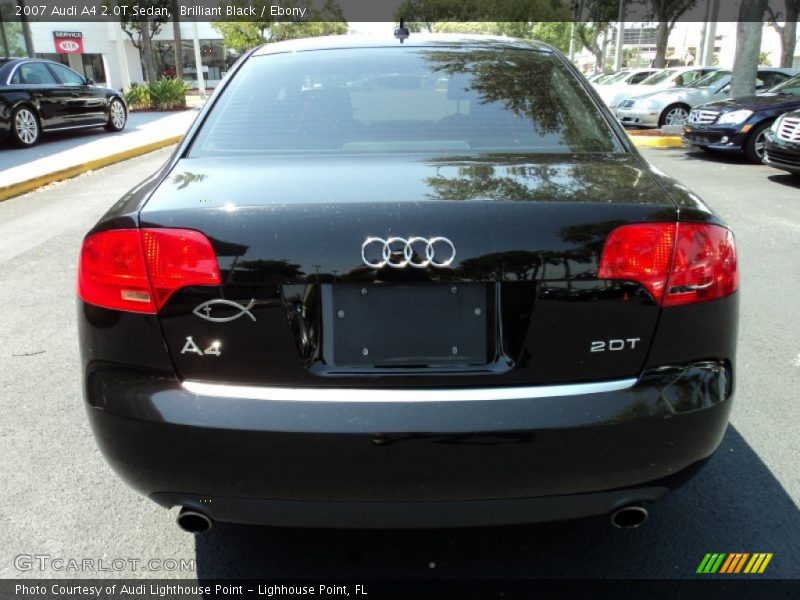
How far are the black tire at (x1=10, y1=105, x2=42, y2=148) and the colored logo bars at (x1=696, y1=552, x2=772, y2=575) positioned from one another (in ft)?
42.9

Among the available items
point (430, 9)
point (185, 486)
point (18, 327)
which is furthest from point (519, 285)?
point (430, 9)

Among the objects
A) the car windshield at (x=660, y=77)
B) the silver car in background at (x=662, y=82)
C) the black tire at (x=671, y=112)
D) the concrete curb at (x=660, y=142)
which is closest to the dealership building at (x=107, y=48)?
the silver car in background at (x=662, y=82)

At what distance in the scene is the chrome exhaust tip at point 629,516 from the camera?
75.0 inches

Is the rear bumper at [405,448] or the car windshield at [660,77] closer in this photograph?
the rear bumper at [405,448]

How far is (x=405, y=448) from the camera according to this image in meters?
1.72

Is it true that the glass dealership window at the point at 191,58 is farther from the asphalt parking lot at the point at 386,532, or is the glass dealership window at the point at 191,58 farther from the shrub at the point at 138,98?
the asphalt parking lot at the point at 386,532

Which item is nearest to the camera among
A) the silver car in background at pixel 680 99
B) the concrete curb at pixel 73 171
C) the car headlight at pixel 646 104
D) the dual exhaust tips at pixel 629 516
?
the dual exhaust tips at pixel 629 516

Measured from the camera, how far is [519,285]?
5.69ft

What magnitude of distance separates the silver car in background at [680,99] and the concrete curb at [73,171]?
10583 mm

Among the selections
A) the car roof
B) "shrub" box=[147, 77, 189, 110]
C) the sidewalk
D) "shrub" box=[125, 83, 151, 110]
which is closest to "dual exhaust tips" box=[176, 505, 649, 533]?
the car roof

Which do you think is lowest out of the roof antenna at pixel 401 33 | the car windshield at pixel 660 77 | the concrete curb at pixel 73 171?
the concrete curb at pixel 73 171

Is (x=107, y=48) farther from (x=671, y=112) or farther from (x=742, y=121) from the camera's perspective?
(x=742, y=121)

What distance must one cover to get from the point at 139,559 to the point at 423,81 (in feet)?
6.58

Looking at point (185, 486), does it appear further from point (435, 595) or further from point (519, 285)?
point (519, 285)
